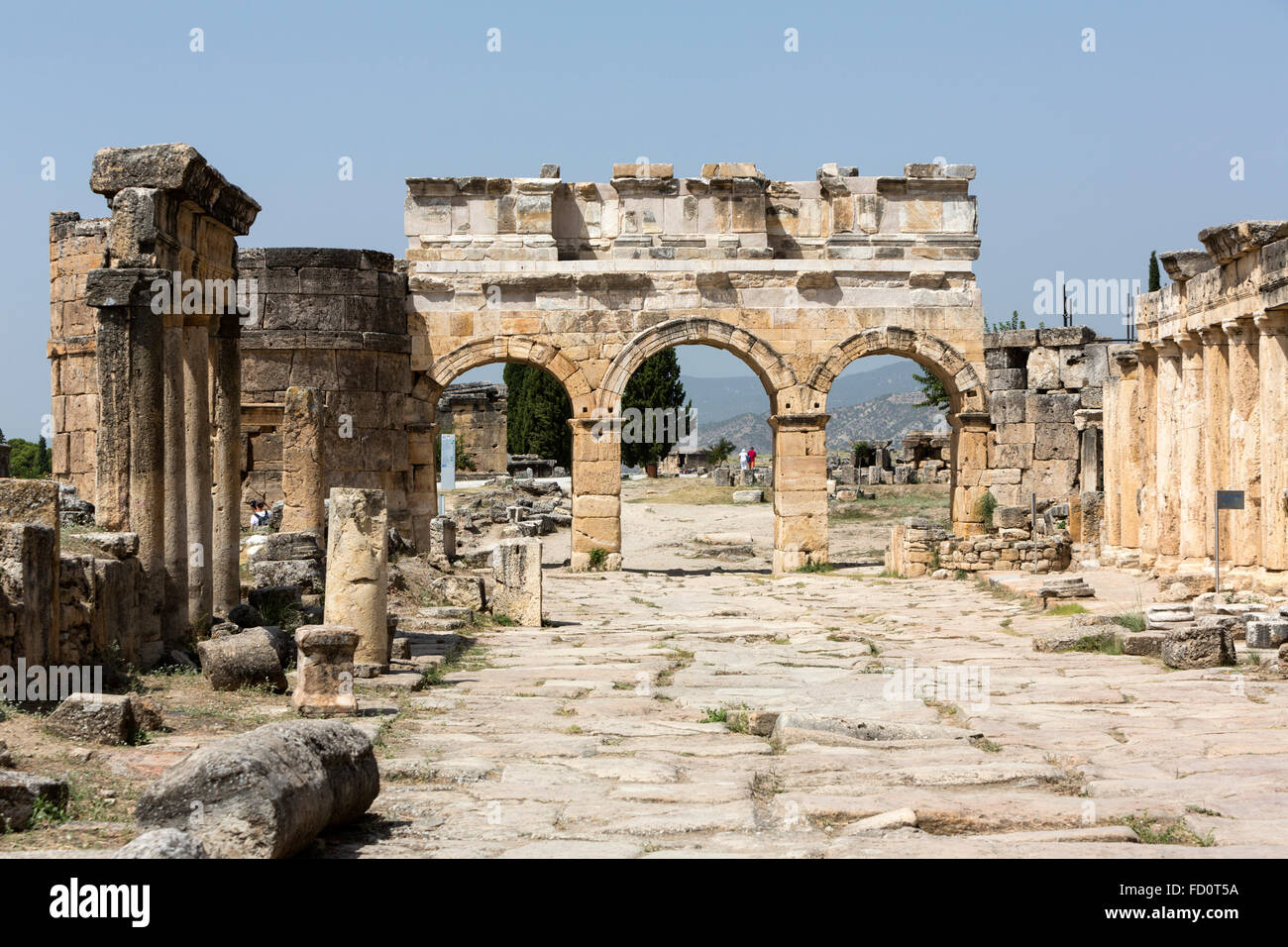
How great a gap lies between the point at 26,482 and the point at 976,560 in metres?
14.4

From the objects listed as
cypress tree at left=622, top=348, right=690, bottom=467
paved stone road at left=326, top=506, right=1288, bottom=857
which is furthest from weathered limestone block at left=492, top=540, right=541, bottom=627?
cypress tree at left=622, top=348, right=690, bottom=467

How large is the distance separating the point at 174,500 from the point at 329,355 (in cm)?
1069

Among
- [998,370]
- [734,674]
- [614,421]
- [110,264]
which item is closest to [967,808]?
[734,674]

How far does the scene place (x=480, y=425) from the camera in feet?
125

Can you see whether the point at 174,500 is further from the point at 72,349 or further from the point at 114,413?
the point at 72,349

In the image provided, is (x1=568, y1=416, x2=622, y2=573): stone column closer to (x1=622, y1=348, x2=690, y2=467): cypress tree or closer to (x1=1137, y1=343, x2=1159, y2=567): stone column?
(x1=1137, y1=343, x2=1159, y2=567): stone column

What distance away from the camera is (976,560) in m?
19.7

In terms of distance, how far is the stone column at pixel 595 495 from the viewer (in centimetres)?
2144

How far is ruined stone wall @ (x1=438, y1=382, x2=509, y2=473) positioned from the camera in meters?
37.8

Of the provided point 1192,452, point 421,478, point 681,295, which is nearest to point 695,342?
point 681,295

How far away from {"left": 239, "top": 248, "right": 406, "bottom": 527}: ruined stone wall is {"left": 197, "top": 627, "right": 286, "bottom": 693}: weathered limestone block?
444 inches

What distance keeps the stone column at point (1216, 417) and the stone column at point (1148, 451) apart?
209 cm

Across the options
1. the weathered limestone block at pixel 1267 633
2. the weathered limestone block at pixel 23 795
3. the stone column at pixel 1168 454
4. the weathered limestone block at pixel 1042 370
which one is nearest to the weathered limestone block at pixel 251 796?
the weathered limestone block at pixel 23 795
